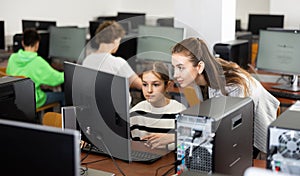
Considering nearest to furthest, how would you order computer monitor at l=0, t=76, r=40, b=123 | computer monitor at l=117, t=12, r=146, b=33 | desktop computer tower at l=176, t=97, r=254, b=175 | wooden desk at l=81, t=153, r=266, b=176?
desktop computer tower at l=176, t=97, r=254, b=175 → computer monitor at l=0, t=76, r=40, b=123 → wooden desk at l=81, t=153, r=266, b=176 → computer monitor at l=117, t=12, r=146, b=33

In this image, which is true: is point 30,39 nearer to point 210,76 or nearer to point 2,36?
point 2,36

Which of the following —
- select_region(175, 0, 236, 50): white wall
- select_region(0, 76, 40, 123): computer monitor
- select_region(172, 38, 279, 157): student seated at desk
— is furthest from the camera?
select_region(175, 0, 236, 50): white wall

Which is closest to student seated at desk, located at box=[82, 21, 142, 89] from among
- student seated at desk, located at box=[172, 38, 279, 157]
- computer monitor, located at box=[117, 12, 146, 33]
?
student seated at desk, located at box=[172, 38, 279, 157]

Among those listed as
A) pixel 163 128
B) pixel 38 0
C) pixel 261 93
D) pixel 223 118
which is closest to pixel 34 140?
pixel 223 118

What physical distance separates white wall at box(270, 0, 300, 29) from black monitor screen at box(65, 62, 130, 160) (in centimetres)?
502

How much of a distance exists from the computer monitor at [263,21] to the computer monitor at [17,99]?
206 inches

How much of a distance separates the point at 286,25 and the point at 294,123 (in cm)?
564

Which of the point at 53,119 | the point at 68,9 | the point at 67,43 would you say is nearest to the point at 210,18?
the point at 67,43

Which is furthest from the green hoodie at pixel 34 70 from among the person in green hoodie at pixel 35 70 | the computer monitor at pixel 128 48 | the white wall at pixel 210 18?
the white wall at pixel 210 18

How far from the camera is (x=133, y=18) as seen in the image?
25.8 feet

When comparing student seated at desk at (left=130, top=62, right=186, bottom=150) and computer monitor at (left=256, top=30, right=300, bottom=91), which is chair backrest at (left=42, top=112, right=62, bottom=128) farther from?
computer monitor at (left=256, top=30, right=300, bottom=91)

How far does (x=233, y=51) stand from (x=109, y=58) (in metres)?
1.08

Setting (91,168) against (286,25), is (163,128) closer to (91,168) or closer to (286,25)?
(91,168)

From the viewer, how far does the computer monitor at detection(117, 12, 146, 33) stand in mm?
7823
